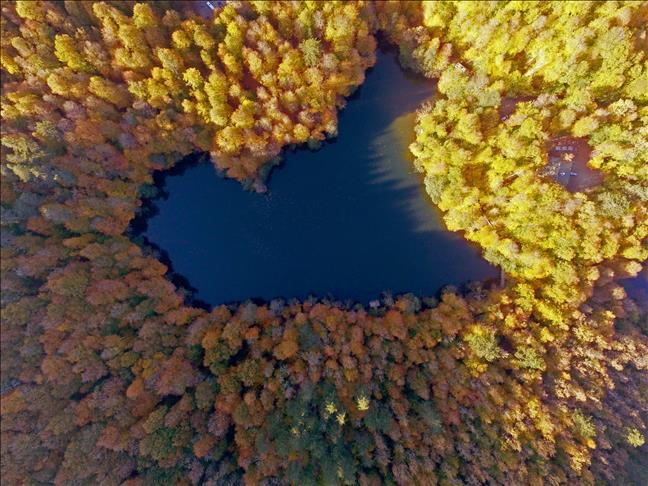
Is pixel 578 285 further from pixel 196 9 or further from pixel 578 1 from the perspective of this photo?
pixel 196 9

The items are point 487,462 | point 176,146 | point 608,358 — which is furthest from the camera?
point 176,146

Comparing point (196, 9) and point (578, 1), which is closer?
point (578, 1)

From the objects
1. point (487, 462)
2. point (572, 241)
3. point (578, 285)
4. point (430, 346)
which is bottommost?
point (487, 462)

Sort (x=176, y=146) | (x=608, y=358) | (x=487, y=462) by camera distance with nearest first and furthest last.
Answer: (x=487, y=462), (x=608, y=358), (x=176, y=146)

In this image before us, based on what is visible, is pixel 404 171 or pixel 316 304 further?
pixel 404 171

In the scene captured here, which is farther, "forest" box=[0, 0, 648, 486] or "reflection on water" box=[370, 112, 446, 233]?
"reflection on water" box=[370, 112, 446, 233]

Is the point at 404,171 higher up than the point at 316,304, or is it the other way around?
the point at 404,171

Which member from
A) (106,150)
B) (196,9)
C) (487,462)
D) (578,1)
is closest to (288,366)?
(487,462)

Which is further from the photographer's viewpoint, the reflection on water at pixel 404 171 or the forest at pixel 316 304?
the reflection on water at pixel 404 171
